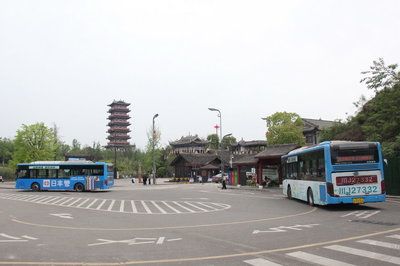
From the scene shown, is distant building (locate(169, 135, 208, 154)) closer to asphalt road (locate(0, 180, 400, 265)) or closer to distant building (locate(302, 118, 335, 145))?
Result: distant building (locate(302, 118, 335, 145))

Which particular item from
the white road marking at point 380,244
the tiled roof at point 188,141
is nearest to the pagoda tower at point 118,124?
the tiled roof at point 188,141

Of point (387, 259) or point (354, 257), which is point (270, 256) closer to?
point (354, 257)

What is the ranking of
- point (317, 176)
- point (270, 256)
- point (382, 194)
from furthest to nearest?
point (317, 176) < point (382, 194) < point (270, 256)

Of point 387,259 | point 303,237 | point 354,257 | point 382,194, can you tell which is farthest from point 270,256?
point 382,194

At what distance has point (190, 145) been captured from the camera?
5349 inches

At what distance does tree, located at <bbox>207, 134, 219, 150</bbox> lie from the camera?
12700cm

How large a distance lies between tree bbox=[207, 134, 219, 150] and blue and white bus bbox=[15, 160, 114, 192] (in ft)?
269

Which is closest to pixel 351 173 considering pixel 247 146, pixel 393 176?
pixel 393 176

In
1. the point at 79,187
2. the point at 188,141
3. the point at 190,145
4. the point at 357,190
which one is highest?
the point at 188,141

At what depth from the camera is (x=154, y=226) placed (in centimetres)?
1540

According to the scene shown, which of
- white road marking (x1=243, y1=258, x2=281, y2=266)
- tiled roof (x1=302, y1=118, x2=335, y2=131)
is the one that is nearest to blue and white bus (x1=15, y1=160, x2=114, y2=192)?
white road marking (x1=243, y1=258, x2=281, y2=266)

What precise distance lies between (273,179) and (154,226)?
35.9m

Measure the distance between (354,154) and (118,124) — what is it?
121005mm

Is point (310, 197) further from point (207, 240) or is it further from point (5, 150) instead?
point (5, 150)
